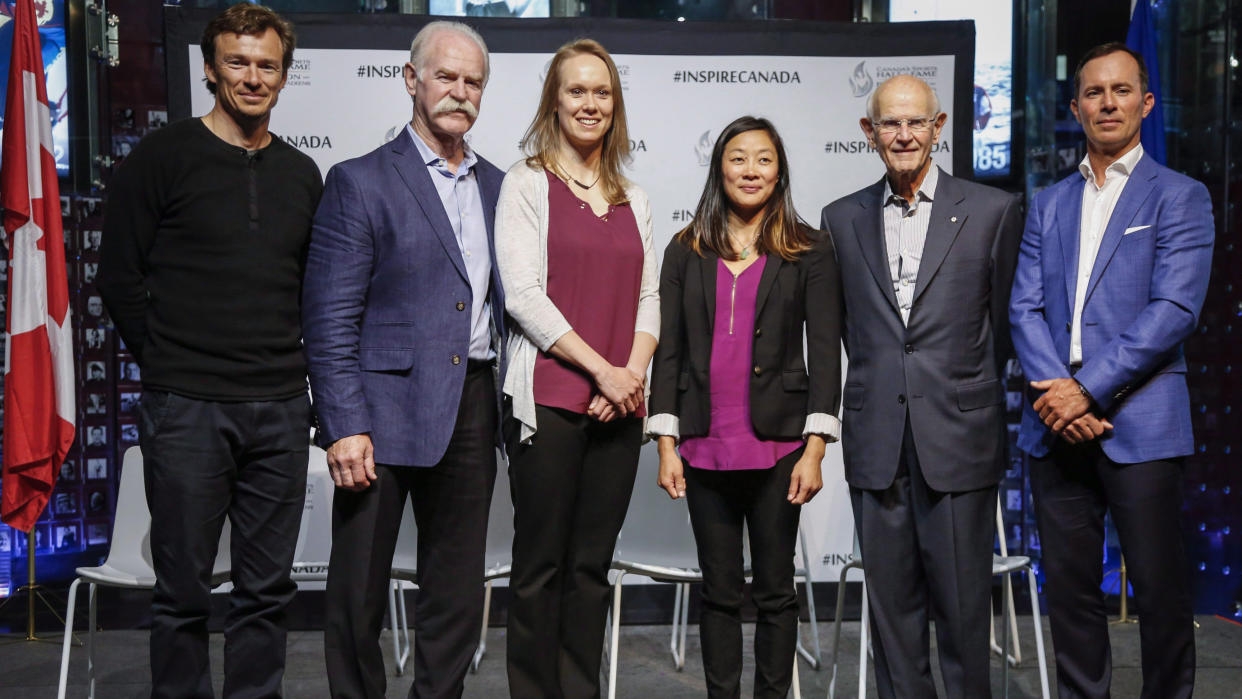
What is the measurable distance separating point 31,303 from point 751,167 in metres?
2.78

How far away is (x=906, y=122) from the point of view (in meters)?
2.64

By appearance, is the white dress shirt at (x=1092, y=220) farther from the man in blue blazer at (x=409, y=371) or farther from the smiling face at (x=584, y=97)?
the man in blue blazer at (x=409, y=371)

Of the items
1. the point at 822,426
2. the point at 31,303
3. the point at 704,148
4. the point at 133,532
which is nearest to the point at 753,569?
the point at 822,426

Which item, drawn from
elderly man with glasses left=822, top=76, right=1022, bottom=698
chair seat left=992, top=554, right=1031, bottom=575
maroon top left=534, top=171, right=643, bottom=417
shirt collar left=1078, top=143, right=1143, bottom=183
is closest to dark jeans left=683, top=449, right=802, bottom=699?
elderly man with glasses left=822, top=76, right=1022, bottom=698

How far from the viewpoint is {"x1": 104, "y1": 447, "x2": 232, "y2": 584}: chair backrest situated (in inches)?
137

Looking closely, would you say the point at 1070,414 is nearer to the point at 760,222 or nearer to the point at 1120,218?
the point at 1120,218

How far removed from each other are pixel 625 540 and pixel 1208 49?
10.4ft

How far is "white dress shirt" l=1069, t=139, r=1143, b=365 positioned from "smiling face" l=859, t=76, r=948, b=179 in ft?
1.48

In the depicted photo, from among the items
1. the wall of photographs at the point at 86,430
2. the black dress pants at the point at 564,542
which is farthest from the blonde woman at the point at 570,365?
the wall of photographs at the point at 86,430

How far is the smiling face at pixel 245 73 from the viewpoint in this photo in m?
2.55

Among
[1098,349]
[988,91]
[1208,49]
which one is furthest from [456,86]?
[1208,49]

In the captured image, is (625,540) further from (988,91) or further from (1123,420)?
(988,91)

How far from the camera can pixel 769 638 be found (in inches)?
107

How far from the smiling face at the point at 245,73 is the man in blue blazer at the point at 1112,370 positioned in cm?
196
